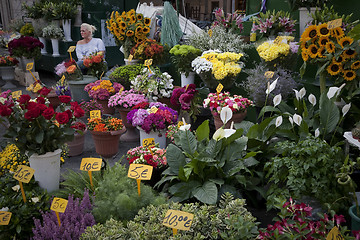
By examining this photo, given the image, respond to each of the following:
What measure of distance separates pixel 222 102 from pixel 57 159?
69.8 inches

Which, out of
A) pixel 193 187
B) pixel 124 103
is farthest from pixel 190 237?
pixel 124 103

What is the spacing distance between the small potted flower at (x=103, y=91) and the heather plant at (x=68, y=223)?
249 centimetres

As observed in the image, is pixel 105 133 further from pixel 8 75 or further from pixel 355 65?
pixel 8 75

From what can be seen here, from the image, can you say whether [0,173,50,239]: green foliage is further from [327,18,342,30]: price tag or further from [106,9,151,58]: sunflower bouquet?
[106,9,151,58]: sunflower bouquet

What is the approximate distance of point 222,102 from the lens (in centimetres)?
354

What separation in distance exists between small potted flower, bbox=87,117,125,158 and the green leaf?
61.3 inches

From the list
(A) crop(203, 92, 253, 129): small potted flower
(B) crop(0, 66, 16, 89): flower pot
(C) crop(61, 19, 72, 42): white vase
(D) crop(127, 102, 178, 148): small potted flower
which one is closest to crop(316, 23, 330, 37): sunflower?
(A) crop(203, 92, 253, 129): small potted flower

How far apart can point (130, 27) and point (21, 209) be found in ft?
12.2

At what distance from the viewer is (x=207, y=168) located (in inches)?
101

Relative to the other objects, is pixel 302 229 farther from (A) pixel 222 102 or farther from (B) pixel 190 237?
(A) pixel 222 102

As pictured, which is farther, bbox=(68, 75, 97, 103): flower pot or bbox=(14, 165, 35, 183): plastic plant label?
bbox=(68, 75, 97, 103): flower pot

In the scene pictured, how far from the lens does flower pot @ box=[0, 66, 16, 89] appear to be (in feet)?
24.7

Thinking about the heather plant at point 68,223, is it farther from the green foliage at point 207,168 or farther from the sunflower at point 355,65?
the sunflower at point 355,65

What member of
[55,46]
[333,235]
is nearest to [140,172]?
[333,235]
